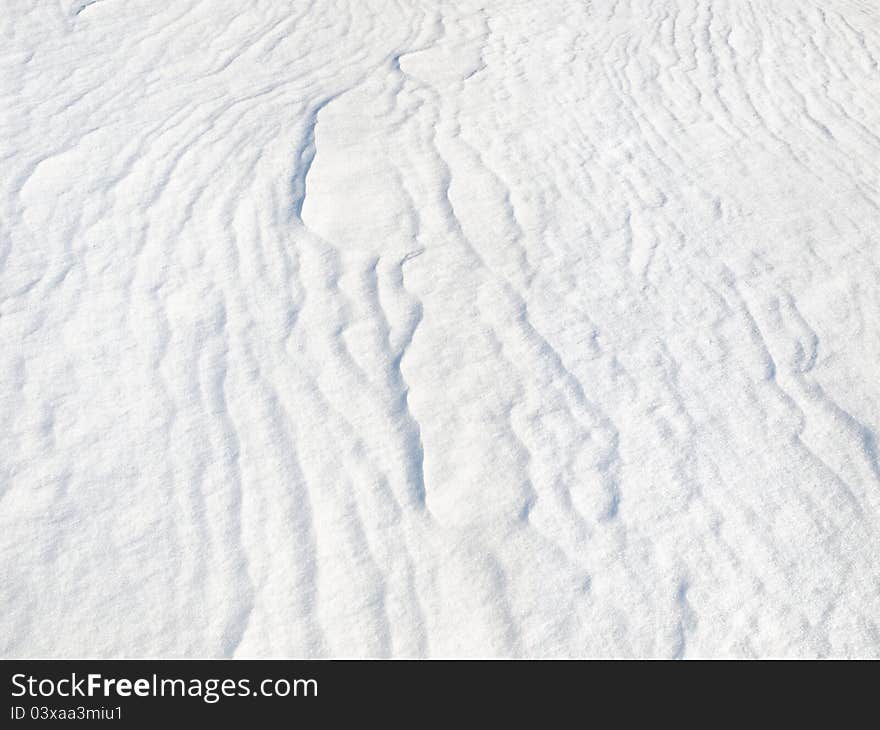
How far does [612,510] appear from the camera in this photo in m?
2.43

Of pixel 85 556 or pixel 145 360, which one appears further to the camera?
pixel 145 360

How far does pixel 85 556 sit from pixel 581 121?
3.26 m

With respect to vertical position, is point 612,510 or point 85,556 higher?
point 85,556

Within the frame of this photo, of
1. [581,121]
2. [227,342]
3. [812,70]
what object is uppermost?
[227,342]

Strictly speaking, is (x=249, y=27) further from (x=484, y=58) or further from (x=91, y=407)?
(x=91, y=407)

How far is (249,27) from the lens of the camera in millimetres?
5504

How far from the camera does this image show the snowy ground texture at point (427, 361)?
2.19m

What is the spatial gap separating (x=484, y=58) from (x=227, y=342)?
3047mm

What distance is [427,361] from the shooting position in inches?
115

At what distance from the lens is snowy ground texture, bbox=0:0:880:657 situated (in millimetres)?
2191
